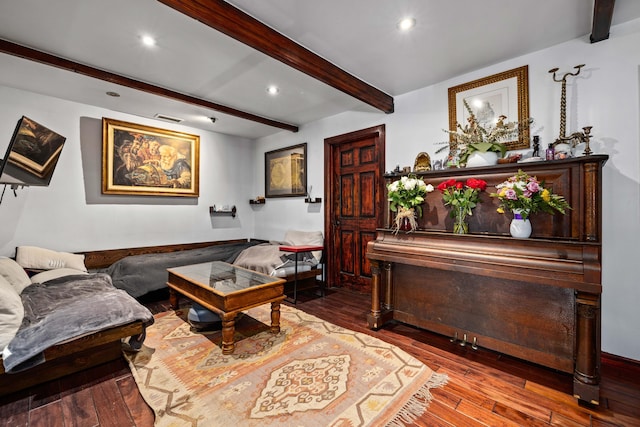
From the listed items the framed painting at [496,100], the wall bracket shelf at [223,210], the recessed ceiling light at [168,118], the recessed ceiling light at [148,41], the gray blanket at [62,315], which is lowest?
the gray blanket at [62,315]

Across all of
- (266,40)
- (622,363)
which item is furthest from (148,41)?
(622,363)

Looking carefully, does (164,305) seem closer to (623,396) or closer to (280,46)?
(280,46)

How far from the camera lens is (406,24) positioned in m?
2.22

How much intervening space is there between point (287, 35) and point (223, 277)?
93.2 inches

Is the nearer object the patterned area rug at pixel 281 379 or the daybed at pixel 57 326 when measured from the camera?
the patterned area rug at pixel 281 379

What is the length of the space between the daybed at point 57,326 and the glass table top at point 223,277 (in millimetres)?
570

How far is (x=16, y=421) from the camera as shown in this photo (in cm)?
163

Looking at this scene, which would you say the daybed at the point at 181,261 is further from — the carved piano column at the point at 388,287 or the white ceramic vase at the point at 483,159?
the white ceramic vase at the point at 483,159

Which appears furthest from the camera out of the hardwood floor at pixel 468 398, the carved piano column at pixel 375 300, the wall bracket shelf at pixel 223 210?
the wall bracket shelf at pixel 223 210

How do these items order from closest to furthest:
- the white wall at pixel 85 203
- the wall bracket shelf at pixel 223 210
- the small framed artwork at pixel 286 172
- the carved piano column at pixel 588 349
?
the carved piano column at pixel 588 349, the white wall at pixel 85 203, the small framed artwork at pixel 286 172, the wall bracket shelf at pixel 223 210

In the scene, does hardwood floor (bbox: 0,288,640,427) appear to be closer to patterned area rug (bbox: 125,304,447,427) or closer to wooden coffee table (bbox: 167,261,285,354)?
patterned area rug (bbox: 125,304,447,427)

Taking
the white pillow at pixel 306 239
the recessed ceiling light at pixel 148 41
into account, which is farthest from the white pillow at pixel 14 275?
the white pillow at pixel 306 239

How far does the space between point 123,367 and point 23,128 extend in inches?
83.3

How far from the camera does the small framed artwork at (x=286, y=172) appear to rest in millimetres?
4848
